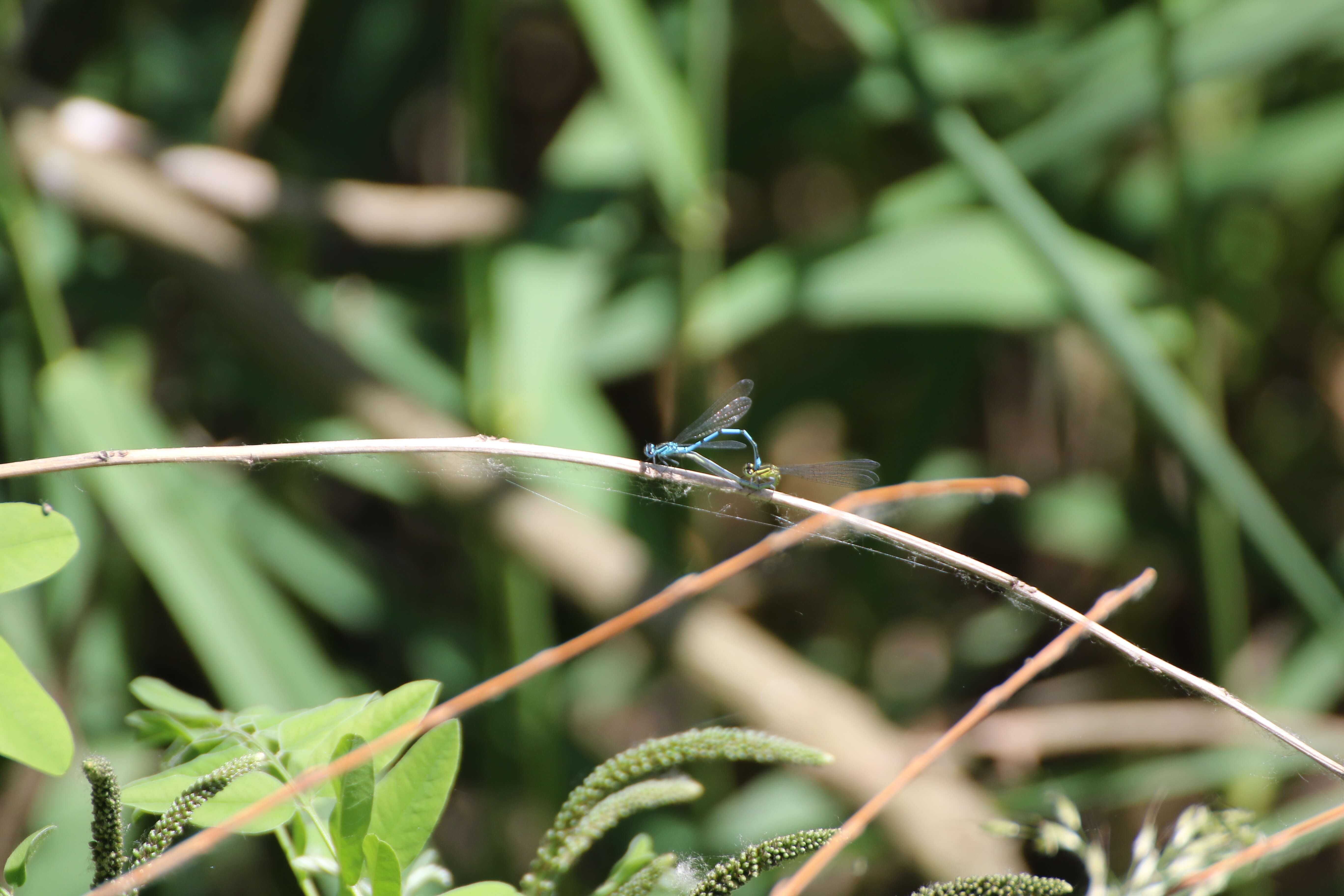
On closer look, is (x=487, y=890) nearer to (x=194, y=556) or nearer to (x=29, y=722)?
(x=29, y=722)

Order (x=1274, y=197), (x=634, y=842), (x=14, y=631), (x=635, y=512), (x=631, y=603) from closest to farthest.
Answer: (x=634, y=842) < (x=14, y=631) < (x=631, y=603) < (x=635, y=512) < (x=1274, y=197)

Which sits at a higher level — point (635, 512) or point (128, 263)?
point (128, 263)

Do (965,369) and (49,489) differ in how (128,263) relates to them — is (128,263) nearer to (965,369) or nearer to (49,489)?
(49,489)

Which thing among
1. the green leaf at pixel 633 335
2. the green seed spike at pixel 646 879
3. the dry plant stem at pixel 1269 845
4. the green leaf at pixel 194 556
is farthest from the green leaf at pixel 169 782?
the green leaf at pixel 633 335

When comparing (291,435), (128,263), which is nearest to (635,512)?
(291,435)

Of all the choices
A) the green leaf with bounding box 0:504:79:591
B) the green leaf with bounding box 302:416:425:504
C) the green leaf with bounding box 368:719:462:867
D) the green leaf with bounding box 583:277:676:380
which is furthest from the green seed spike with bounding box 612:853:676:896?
the green leaf with bounding box 583:277:676:380

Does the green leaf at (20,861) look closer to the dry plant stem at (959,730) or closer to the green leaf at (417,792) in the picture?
the green leaf at (417,792)
